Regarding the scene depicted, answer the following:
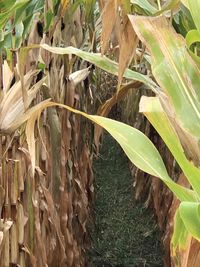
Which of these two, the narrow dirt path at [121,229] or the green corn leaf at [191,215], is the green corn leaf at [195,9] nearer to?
the green corn leaf at [191,215]

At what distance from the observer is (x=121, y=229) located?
101 inches

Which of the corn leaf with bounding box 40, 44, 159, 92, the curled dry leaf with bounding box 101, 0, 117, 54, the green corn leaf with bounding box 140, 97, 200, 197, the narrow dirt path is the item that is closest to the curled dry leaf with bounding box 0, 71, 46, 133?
the corn leaf with bounding box 40, 44, 159, 92

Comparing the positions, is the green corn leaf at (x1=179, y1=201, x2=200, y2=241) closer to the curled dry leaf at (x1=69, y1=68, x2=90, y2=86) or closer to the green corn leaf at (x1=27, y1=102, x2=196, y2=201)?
the green corn leaf at (x1=27, y1=102, x2=196, y2=201)

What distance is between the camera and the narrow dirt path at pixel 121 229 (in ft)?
7.44

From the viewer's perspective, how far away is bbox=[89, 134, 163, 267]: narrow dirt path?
227 cm

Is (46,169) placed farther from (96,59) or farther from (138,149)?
(138,149)

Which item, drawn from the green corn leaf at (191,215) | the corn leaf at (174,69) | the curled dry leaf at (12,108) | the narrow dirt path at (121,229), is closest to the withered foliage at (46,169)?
Answer: the curled dry leaf at (12,108)

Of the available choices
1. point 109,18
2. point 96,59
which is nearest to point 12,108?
point 96,59

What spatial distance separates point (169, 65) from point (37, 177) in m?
0.67

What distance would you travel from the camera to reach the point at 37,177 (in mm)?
1373

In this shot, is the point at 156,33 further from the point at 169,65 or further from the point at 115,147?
the point at 115,147

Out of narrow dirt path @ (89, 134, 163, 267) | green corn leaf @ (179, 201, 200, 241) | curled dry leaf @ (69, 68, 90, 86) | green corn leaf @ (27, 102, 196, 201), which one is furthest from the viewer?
narrow dirt path @ (89, 134, 163, 267)

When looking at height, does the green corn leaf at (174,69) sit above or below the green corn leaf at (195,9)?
below

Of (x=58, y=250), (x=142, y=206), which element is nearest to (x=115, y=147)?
(x=142, y=206)
